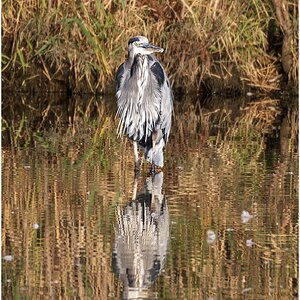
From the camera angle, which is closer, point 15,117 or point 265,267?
point 265,267

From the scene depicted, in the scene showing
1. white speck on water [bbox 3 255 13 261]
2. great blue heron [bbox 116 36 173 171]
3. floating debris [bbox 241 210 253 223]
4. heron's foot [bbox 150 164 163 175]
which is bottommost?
white speck on water [bbox 3 255 13 261]

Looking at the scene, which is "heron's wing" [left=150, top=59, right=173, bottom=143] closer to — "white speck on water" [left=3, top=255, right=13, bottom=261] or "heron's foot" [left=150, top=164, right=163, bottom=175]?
"heron's foot" [left=150, top=164, right=163, bottom=175]

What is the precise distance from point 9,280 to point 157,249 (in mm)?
1085

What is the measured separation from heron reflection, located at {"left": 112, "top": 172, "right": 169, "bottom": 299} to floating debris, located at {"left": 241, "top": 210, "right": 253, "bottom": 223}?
51 centimetres

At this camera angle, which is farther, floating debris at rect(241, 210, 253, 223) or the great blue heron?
the great blue heron

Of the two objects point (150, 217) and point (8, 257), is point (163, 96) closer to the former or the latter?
point (150, 217)

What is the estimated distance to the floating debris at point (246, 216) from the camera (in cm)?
742

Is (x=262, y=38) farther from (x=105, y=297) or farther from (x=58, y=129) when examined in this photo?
(x=105, y=297)

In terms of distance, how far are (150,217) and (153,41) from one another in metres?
8.69

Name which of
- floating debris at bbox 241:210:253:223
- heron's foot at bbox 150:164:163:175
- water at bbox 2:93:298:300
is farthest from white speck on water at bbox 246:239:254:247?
heron's foot at bbox 150:164:163:175

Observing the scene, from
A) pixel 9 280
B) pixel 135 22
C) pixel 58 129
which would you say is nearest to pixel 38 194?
pixel 9 280

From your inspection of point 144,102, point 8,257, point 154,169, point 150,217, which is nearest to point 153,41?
point 144,102

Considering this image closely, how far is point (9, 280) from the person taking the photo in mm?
5848

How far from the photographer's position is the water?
5859 millimetres
